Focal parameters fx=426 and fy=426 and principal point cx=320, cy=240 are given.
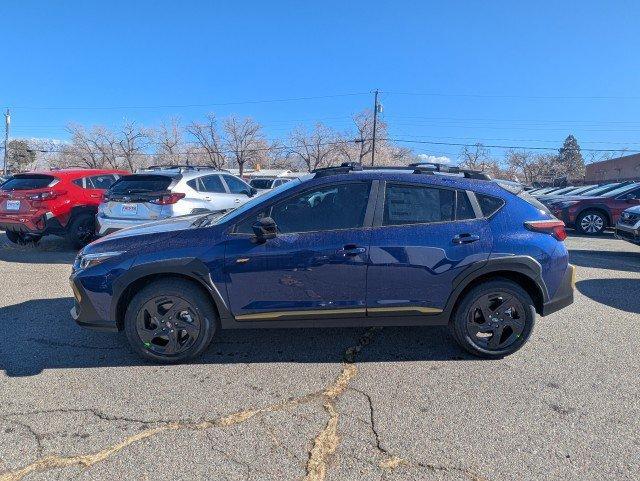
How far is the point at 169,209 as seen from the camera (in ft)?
22.6

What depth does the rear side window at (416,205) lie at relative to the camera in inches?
140

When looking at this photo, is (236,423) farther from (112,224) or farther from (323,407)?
(112,224)

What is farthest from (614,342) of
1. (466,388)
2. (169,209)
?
(169,209)

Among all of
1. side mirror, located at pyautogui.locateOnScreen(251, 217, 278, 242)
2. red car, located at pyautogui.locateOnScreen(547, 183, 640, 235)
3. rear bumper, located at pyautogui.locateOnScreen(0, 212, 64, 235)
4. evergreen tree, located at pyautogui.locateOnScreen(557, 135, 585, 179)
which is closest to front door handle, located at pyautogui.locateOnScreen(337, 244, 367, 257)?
side mirror, located at pyautogui.locateOnScreen(251, 217, 278, 242)

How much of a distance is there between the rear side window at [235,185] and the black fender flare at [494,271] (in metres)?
5.88

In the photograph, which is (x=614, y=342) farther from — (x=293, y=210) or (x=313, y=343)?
(x=293, y=210)

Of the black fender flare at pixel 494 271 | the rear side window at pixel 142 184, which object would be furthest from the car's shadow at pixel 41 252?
the black fender flare at pixel 494 271

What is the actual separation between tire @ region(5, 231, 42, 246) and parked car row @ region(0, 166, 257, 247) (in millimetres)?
18

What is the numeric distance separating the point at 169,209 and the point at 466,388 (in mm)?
5361

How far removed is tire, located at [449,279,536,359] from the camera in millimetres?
3604

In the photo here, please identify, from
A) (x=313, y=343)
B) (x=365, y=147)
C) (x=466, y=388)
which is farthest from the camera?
(x=365, y=147)

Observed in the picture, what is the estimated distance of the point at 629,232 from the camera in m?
8.16

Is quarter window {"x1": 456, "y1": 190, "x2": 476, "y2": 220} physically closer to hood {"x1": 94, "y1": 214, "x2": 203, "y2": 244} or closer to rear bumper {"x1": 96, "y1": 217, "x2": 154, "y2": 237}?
hood {"x1": 94, "y1": 214, "x2": 203, "y2": 244}

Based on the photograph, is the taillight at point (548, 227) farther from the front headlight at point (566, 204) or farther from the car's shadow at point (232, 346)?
the front headlight at point (566, 204)
